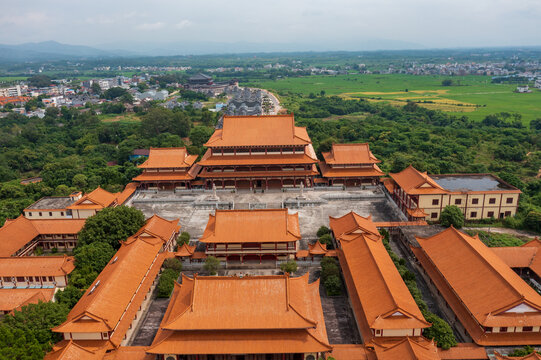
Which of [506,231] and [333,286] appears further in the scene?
[506,231]

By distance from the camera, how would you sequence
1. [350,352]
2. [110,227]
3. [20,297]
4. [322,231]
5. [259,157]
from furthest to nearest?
[259,157], [322,231], [110,227], [20,297], [350,352]

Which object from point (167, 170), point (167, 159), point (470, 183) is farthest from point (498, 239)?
point (167, 159)

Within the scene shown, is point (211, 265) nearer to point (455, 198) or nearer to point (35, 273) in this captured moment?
point (35, 273)

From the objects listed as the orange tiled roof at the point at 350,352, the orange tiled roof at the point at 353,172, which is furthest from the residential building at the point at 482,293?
the orange tiled roof at the point at 353,172

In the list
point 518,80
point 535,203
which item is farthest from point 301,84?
point 535,203

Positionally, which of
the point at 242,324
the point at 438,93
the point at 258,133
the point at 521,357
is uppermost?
the point at 258,133

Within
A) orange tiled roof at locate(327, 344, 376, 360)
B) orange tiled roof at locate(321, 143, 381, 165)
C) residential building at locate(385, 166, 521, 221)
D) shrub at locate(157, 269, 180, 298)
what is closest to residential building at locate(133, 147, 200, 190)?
orange tiled roof at locate(321, 143, 381, 165)

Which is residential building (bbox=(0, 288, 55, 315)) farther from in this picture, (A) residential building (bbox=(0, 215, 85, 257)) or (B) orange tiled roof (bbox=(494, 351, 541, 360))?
(B) orange tiled roof (bbox=(494, 351, 541, 360))
